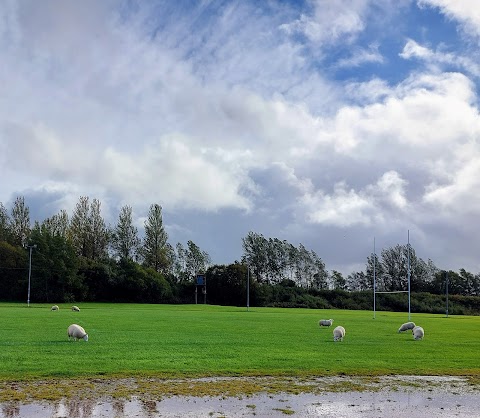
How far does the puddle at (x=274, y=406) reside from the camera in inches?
412

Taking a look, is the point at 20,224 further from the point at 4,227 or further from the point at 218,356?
the point at 218,356

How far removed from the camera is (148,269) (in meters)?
109

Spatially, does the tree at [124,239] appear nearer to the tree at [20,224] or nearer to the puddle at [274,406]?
the tree at [20,224]

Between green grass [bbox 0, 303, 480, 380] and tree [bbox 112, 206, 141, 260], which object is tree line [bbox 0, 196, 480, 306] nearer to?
tree [bbox 112, 206, 141, 260]

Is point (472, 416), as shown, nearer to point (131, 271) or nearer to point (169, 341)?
point (169, 341)

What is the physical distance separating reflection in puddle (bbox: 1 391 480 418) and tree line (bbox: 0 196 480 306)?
8203 centimetres

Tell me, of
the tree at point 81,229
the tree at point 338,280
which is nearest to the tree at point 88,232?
the tree at point 81,229

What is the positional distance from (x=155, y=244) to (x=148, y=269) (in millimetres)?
11846

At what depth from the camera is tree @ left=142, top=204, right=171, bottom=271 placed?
390 ft

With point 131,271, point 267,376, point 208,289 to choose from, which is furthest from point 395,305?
point 267,376

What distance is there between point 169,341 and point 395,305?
316 feet

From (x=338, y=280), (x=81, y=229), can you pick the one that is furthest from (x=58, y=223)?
(x=338, y=280)

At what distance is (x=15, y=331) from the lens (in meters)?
27.7

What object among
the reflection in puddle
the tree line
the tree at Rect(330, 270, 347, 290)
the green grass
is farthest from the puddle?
the tree at Rect(330, 270, 347, 290)
